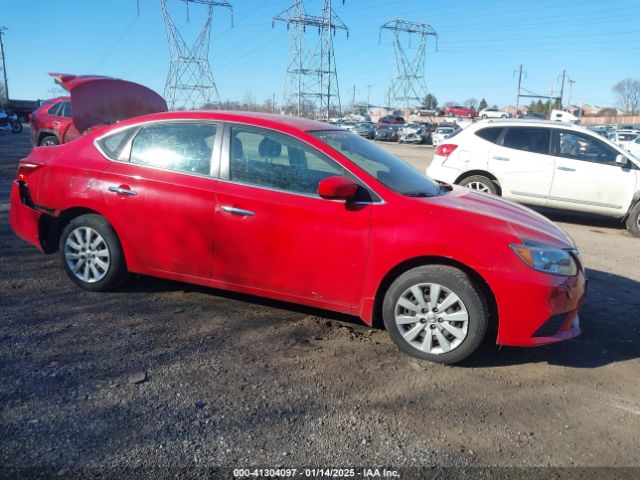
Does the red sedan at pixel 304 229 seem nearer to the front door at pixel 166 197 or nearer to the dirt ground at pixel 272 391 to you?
the front door at pixel 166 197

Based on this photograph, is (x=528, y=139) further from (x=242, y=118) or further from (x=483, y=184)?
(x=242, y=118)

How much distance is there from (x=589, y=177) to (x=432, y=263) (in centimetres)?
588

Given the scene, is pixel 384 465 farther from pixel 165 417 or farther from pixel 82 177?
pixel 82 177

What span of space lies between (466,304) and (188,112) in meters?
2.79

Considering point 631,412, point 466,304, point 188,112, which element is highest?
point 188,112

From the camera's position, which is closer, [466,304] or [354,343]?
[466,304]

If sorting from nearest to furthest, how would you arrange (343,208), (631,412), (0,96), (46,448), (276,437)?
1. (46,448)
2. (276,437)
3. (631,412)
4. (343,208)
5. (0,96)

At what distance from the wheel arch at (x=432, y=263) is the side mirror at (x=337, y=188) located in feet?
2.02

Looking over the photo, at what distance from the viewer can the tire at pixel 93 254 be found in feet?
14.7

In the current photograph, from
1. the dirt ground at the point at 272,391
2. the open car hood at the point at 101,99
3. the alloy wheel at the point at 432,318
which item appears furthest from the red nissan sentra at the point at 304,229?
the open car hood at the point at 101,99

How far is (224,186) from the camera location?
4082mm

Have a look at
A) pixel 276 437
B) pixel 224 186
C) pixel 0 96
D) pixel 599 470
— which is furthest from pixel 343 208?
pixel 0 96

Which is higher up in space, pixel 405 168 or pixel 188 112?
pixel 188 112

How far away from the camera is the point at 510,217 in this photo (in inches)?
152
